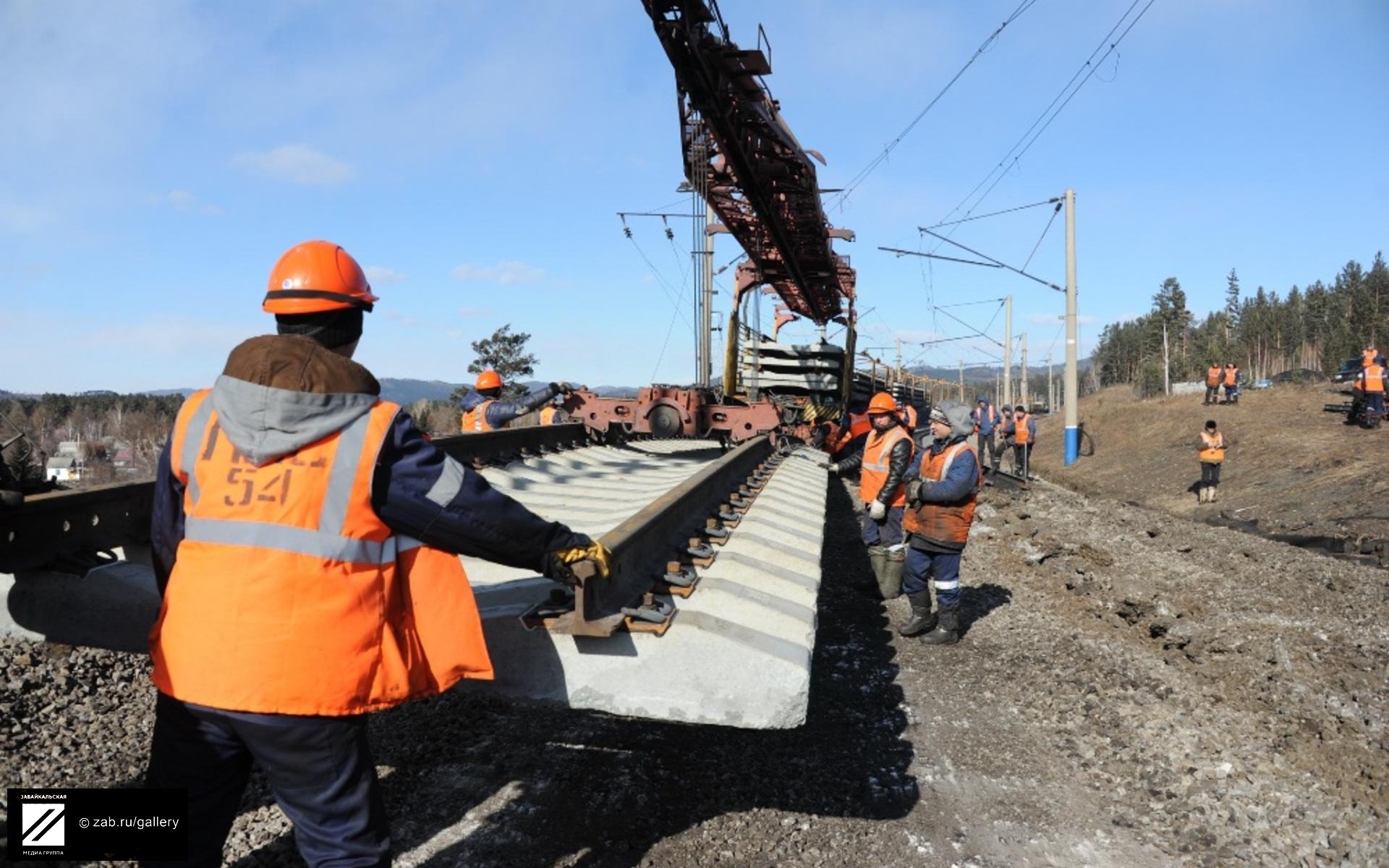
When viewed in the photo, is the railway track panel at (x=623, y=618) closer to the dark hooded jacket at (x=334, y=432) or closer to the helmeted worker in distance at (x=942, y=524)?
the dark hooded jacket at (x=334, y=432)

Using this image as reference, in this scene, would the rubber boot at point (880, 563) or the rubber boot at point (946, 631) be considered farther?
the rubber boot at point (880, 563)

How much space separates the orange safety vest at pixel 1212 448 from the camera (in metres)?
16.4

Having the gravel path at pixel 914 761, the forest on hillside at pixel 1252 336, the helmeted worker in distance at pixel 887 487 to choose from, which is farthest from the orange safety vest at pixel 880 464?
the forest on hillside at pixel 1252 336

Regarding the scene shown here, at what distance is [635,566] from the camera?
325 centimetres

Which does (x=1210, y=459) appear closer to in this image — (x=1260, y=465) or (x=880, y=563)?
(x=1260, y=465)

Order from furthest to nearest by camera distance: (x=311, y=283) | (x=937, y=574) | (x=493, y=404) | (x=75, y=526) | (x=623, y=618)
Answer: (x=493, y=404), (x=937, y=574), (x=75, y=526), (x=623, y=618), (x=311, y=283)

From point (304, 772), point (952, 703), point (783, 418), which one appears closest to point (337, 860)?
point (304, 772)

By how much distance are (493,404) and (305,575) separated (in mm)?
6858

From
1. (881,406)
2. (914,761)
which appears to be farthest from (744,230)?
(914,761)

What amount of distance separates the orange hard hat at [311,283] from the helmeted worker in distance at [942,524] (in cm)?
473

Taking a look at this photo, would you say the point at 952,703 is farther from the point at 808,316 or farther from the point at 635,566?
the point at 808,316

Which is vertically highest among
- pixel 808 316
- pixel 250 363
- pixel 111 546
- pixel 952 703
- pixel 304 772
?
pixel 808 316

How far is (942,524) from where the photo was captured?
614 cm

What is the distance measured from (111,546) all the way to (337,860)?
1.91 meters
